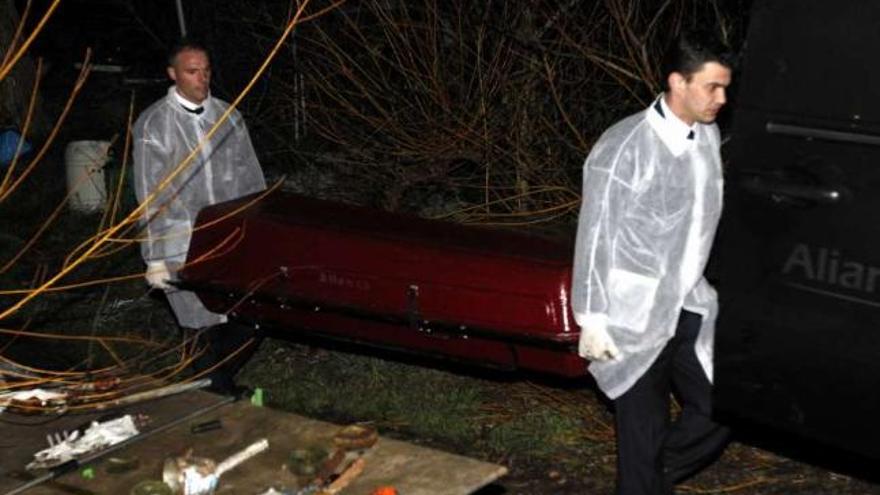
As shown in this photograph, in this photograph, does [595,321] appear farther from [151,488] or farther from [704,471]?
[151,488]

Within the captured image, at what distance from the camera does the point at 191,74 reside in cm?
542

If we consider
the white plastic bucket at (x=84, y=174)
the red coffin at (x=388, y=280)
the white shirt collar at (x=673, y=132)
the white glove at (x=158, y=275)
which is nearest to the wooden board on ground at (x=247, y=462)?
the red coffin at (x=388, y=280)

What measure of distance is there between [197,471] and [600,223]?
1507mm

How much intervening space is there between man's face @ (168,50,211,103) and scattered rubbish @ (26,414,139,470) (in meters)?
2.07

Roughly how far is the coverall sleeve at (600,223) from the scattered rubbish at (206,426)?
3.99 ft

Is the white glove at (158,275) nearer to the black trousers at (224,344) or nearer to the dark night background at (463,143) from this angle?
the black trousers at (224,344)

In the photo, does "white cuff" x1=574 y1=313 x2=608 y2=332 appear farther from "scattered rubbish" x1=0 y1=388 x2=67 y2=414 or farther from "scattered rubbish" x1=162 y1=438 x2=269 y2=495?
"scattered rubbish" x1=0 y1=388 x2=67 y2=414

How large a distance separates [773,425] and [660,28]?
3.56m

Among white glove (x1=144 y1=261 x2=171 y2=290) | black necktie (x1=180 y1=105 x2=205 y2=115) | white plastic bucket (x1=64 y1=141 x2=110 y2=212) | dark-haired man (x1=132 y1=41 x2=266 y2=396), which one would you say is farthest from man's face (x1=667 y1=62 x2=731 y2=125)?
white plastic bucket (x1=64 y1=141 x2=110 y2=212)

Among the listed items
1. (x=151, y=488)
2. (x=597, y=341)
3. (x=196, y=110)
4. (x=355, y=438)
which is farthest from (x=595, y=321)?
(x=196, y=110)

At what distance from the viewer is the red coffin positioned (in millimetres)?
4410

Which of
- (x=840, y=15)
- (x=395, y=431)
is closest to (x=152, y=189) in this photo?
(x=395, y=431)

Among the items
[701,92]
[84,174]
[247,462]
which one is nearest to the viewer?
[247,462]

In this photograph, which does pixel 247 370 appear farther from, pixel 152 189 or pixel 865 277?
pixel 865 277
